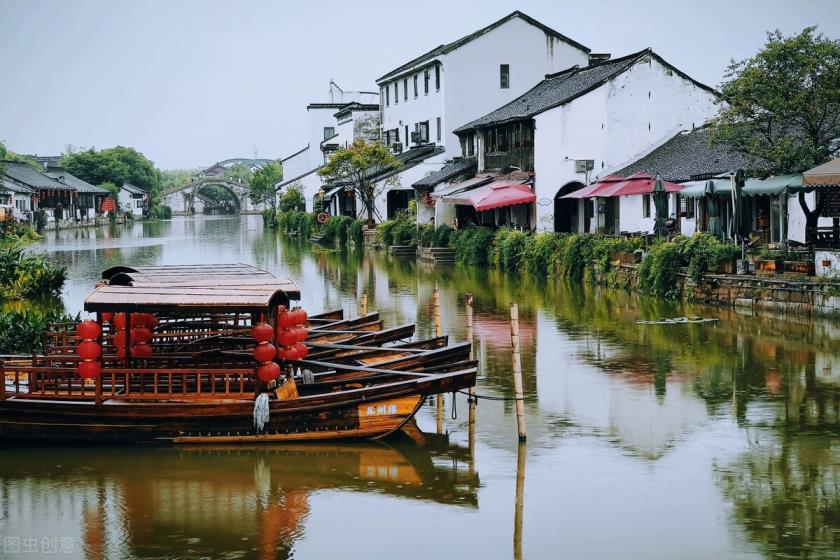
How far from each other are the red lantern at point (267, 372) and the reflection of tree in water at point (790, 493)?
6.15 meters

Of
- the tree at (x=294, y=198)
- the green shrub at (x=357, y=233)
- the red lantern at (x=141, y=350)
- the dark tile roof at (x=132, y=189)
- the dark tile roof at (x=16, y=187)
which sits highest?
the dark tile roof at (x=132, y=189)

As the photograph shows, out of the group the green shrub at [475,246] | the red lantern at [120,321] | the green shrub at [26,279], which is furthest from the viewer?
the green shrub at [475,246]

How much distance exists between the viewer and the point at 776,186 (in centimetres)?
3111

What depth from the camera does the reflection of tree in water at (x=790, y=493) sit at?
12.8 metres

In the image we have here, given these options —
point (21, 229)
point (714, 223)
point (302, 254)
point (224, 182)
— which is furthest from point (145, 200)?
point (714, 223)

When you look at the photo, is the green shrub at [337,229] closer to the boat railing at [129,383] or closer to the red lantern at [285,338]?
the boat railing at [129,383]

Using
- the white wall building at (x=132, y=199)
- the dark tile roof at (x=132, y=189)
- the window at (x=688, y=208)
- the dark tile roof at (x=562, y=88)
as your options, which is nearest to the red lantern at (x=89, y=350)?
A: the window at (x=688, y=208)

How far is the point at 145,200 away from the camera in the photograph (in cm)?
13912

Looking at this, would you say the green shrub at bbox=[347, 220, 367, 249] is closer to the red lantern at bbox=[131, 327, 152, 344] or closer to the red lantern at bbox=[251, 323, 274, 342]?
the red lantern at bbox=[131, 327, 152, 344]

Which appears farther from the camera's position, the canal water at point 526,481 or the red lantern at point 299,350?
the red lantern at point 299,350

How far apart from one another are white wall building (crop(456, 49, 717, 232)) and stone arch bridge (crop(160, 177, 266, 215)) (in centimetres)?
11696

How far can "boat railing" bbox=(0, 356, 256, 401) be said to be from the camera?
16.6 metres

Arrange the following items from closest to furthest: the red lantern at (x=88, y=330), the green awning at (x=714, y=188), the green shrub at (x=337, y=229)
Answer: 1. the red lantern at (x=88, y=330)
2. the green awning at (x=714, y=188)
3. the green shrub at (x=337, y=229)

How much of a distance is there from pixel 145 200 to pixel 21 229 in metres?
71.5
